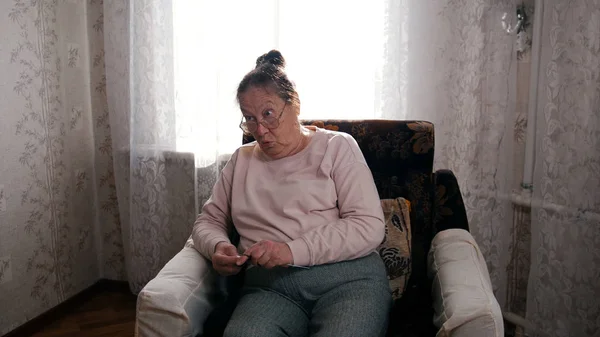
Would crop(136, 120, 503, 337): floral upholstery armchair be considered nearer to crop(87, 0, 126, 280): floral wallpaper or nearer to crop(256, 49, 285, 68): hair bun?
crop(256, 49, 285, 68): hair bun

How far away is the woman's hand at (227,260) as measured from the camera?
52.3 inches

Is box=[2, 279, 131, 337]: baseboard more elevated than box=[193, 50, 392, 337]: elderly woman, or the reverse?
box=[193, 50, 392, 337]: elderly woman

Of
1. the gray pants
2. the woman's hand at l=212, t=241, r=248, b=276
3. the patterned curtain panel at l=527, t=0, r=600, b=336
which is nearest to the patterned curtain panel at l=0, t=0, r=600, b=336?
the patterned curtain panel at l=527, t=0, r=600, b=336

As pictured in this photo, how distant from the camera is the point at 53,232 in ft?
7.82

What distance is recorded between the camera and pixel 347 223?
4.53 feet

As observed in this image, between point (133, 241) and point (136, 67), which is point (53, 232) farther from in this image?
point (136, 67)

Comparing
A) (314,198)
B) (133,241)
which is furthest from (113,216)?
(314,198)

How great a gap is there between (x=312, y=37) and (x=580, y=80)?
98cm

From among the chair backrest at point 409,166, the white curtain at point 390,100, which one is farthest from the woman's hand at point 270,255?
the white curtain at point 390,100

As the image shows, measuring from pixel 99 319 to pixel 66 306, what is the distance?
17 cm

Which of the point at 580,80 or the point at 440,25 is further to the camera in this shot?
the point at 440,25

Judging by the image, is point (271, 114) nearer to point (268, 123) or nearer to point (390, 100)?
point (268, 123)

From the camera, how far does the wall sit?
7.00 feet

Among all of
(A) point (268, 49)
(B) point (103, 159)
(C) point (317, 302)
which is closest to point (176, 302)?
(C) point (317, 302)
